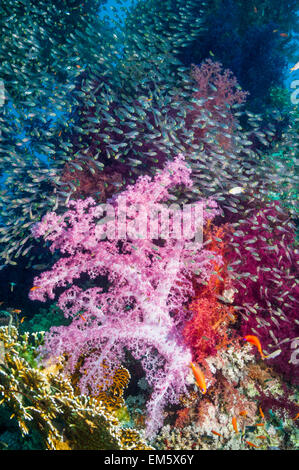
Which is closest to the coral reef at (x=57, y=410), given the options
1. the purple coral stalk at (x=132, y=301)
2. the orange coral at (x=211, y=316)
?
the purple coral stalk at (x=132, y=301)

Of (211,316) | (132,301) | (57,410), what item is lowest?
(57,410)

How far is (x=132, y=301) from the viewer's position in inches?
170

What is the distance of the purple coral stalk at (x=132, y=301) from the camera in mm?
3855

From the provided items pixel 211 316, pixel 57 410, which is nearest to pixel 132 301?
pixel 211 316

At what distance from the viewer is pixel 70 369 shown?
3.89m

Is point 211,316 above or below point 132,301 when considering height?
below

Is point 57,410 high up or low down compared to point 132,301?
down

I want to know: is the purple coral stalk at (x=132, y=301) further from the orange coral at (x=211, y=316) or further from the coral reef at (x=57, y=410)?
the coral reef at (x=57, y=410)

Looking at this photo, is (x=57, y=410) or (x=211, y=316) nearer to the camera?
(x=57, y=410)

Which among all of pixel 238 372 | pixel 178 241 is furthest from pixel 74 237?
pixel 238 372

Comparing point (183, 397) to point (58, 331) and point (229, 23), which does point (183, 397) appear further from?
point (229, 23)

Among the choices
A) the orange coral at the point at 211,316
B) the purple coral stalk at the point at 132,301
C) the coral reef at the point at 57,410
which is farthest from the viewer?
the orange coral at the point at 211,316

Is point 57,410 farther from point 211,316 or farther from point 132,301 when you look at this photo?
point 211,316

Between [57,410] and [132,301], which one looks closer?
[57,410]
